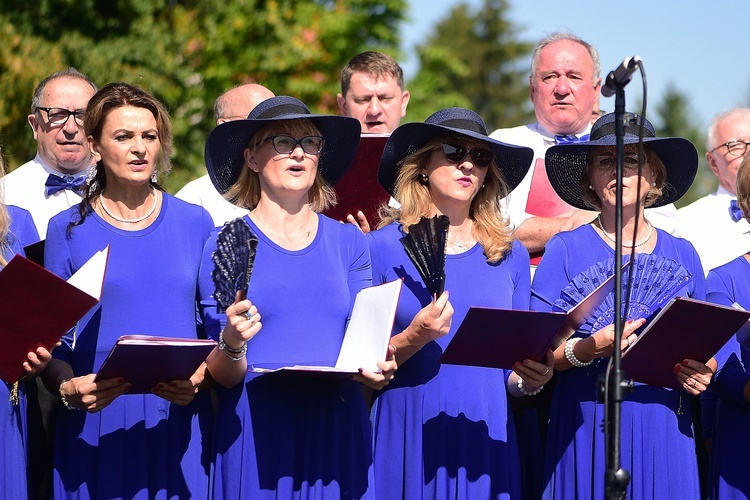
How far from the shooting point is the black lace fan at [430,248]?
5105mm

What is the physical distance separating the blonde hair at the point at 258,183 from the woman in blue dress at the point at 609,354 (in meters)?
1.17

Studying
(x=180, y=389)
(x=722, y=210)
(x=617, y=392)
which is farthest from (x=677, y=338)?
(x=722, y=210)

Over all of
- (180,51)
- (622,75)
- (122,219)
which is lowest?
(122,219)

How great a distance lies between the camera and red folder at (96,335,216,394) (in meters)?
4.55

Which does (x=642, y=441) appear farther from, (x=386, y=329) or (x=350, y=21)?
(x=350, y=21)

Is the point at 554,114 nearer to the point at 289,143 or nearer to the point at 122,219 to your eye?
the point at 289,143

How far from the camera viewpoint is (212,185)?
7199 mm

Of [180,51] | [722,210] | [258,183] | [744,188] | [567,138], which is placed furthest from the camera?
[180,51]

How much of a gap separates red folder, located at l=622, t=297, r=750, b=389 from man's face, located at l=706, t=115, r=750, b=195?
310 centimetres

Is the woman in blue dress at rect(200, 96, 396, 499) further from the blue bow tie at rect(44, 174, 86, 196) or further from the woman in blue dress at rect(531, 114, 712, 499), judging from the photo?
the blue bow tie at rect(44, 174, 86, 196)

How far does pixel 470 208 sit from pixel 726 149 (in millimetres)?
3081

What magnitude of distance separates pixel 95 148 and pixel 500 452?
2466 mm

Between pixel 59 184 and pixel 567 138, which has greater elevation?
pixel 567 138

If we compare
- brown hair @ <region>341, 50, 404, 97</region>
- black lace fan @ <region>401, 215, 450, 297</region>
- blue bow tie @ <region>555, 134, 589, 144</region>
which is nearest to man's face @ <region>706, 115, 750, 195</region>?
blue bow tie @ <region>555, 134, 589, 144</region>
